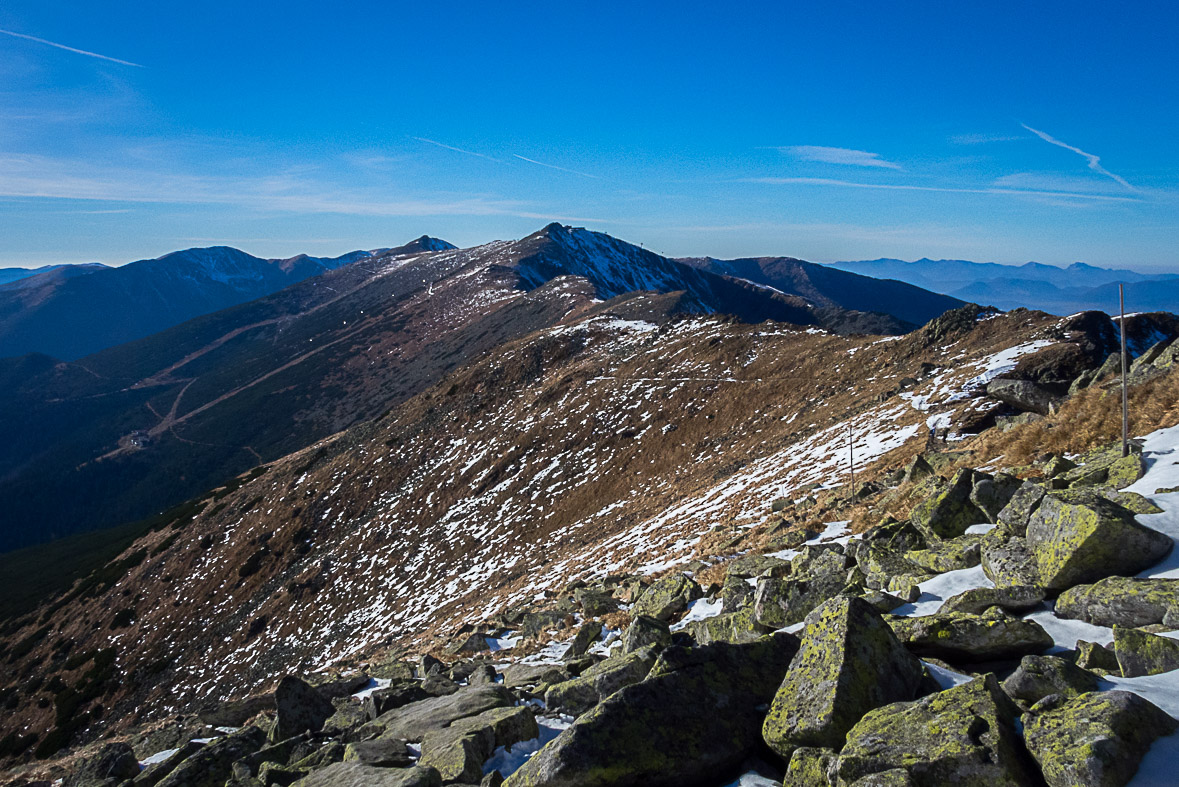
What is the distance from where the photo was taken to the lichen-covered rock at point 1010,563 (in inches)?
336

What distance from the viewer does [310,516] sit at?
204ft

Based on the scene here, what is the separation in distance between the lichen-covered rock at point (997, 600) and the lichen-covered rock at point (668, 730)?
8.95 ft

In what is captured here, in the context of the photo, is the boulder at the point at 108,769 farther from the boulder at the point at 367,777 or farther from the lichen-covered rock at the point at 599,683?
the lichen-covered rock at the point at 599,683

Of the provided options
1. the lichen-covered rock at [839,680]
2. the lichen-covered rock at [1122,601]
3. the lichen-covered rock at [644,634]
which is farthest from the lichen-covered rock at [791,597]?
the lichen-covered rock at [839,680]

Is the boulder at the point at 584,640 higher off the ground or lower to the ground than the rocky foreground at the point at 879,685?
lower

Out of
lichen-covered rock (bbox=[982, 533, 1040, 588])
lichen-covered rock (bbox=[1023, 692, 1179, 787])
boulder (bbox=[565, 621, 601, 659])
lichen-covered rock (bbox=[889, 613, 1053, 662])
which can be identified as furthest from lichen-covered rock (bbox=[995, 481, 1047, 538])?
boulder (bbox=[565, 621, 601, 659])

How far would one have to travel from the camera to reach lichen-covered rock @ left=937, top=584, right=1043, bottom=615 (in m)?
8.06

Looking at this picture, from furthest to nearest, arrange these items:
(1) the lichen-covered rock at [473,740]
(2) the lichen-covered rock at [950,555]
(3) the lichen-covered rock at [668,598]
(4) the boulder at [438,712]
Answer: (3) the lichen-covered rock at [668,598] < (4) the boulder at [438,712] < (2) the lichen-covered rock at [950,555] < (1) the lichen-covered rock at [473,740]

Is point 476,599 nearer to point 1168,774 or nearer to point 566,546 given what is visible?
point 566,546

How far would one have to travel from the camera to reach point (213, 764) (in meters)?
12.3

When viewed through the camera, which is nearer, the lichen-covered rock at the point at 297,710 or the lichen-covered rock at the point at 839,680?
the lichen-covered rock at the point at 839,680

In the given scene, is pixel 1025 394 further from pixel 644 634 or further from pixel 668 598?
pixel 644 634

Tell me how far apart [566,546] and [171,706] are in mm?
31722

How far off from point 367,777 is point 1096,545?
1037cm
